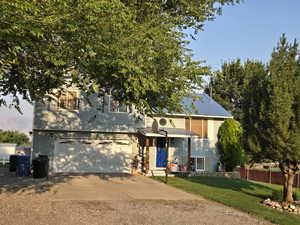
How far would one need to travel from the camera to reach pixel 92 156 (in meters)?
21.5

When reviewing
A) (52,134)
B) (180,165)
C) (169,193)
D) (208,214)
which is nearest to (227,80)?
(180,165)

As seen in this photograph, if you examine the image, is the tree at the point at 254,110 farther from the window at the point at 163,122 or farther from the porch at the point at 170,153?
the window at the point at 163,122

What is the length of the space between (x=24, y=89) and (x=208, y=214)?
22.7ft

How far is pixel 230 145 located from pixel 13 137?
65.1m

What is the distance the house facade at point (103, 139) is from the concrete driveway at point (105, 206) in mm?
5083

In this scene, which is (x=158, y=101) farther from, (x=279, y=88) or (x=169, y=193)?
(x=169, y=193)

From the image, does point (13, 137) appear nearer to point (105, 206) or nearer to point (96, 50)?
point (105, 206)

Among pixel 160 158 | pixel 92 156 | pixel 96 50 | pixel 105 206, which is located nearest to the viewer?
pixel 96 50

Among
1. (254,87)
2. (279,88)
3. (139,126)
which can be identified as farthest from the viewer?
(139,126)

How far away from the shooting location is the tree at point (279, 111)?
1134 cm

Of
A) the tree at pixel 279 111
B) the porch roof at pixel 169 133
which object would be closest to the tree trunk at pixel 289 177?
the tree at pixel 279 111

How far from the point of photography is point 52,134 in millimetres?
20828

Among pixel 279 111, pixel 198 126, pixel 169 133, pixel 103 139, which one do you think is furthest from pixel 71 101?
pixel 279 111

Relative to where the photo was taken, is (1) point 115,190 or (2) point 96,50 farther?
(1) point 115,190
